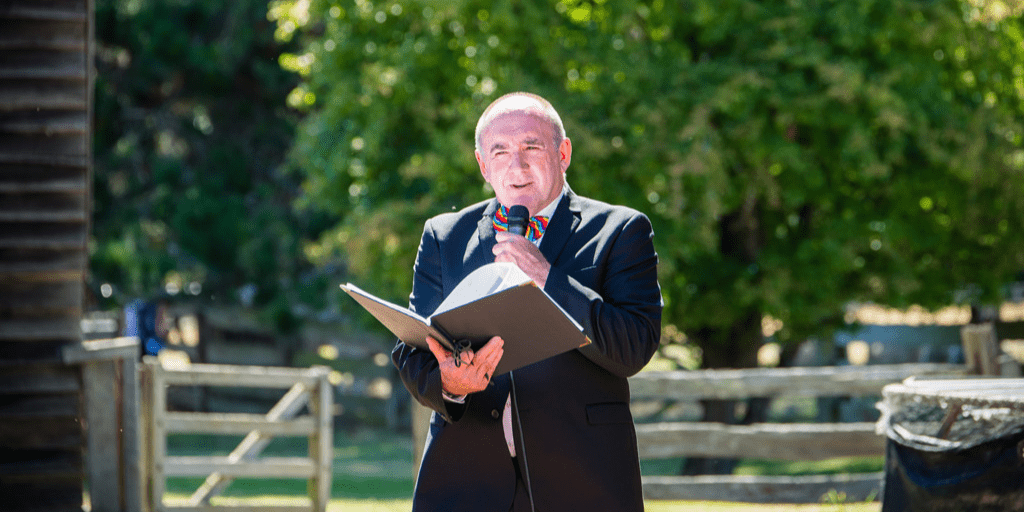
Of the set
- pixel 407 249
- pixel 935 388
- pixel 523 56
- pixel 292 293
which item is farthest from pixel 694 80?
pixel 292 293

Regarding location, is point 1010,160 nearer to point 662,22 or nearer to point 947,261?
point 947,261

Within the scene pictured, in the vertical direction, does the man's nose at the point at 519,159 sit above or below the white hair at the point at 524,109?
below

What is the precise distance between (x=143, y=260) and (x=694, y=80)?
9.23 meters

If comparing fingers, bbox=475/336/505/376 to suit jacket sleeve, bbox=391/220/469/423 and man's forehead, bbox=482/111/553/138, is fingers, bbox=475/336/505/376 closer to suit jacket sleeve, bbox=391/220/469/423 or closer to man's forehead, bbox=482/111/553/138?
suit jacket sleeve, bbox=391/220/469/423

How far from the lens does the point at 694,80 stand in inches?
381

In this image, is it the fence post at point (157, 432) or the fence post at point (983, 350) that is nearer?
the fence post at point (157, 432)

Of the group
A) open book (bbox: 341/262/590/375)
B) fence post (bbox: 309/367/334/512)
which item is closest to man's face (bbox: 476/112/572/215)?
open book (bbox: 341/262/590/375)

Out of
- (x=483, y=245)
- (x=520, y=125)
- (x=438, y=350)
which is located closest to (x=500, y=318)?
(x=438, y=350)

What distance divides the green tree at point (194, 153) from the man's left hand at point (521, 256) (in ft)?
45.1

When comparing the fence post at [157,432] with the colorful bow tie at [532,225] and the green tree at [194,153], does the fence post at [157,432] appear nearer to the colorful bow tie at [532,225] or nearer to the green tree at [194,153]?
the colorful bow tie at [532,225]

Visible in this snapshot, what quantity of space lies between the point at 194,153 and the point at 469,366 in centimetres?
1617

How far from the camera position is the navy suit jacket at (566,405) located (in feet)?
7.73

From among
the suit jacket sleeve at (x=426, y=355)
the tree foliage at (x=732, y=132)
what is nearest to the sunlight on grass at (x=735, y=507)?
the tree foliage at (x=732, y=132)

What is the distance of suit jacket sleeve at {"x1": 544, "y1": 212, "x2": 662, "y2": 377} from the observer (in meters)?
2.25
